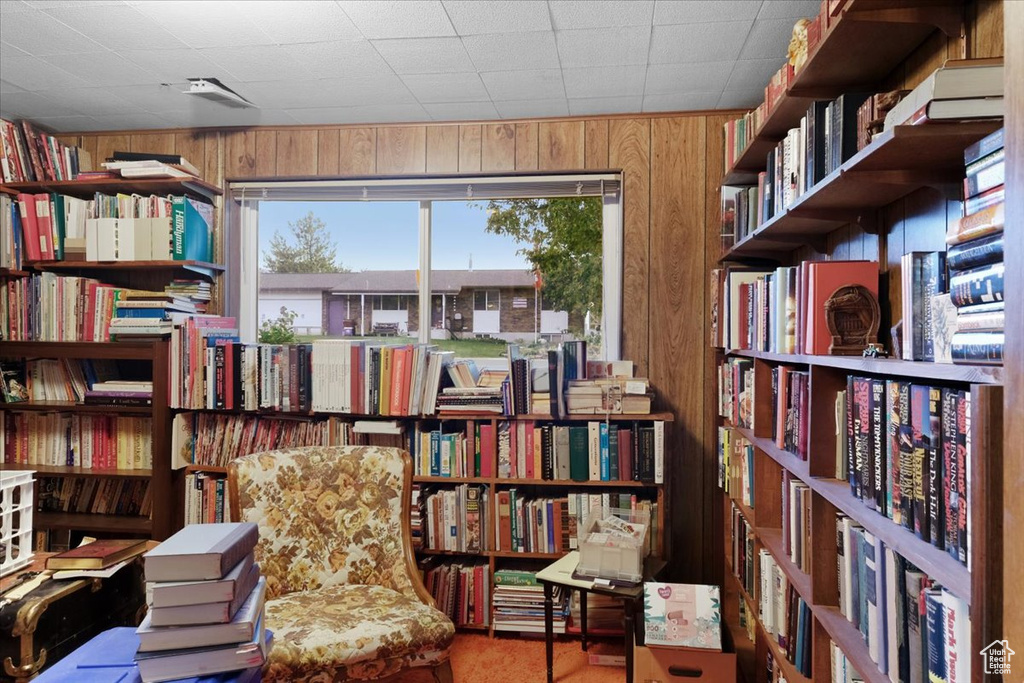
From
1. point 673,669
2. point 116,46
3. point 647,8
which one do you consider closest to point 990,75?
point 647,8

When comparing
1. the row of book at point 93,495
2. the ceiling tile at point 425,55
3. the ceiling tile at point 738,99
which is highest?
the ceiling tile at point 738,99

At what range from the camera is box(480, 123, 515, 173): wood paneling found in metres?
3.00

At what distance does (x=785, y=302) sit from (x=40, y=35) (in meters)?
2.69

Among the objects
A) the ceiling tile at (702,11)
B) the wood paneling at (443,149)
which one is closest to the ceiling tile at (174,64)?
the wood paneling at (443,149)

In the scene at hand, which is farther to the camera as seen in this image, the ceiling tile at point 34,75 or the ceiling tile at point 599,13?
the ceiling tile at point 34,75

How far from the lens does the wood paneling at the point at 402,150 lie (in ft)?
10.0

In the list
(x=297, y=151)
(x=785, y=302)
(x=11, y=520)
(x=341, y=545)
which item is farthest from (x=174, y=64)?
(x=785, y=302)

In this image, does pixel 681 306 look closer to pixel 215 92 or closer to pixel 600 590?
pixel 600 590

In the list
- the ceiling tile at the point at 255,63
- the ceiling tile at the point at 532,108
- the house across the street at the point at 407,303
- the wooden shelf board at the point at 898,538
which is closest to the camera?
the wooden shelf board at the point at 898,538

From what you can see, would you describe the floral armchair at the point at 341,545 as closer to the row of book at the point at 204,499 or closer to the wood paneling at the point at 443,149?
the row of book at the point at 204,499

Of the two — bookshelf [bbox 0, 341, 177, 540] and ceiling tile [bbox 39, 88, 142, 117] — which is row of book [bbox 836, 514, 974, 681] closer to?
bookshelf [bbox 0, 341, 177, 540]

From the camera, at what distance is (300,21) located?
2053mm

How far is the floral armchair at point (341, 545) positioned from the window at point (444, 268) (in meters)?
1.07

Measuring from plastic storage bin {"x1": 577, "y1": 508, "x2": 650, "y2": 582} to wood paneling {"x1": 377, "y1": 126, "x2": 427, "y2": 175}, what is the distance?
1.94 m
